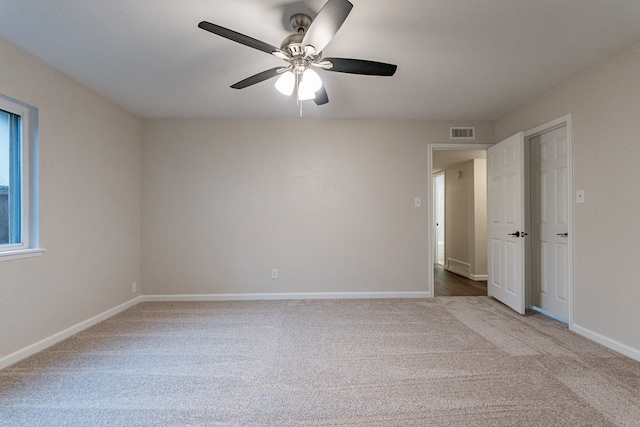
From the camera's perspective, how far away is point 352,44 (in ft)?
7.28

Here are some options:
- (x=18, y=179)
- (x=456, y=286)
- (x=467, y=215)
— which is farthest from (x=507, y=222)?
(x=18, y=179)

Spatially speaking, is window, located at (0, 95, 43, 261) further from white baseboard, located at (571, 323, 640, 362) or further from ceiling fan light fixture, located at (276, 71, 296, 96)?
white baseboard, located at (571, 323, 640, 362)

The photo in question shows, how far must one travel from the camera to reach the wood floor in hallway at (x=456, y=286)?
423 centimetres

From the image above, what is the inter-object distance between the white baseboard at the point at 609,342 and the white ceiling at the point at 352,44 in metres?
2.31

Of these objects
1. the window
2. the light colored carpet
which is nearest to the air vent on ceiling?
the light colored carpet

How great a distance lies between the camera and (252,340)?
261cm

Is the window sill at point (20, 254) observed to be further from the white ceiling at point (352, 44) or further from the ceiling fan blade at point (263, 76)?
the ceiling fan blade at point (263, 76)

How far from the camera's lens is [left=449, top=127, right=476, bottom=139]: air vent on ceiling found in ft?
13.0

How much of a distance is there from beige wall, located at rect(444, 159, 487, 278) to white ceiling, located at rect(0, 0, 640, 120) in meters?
2.22


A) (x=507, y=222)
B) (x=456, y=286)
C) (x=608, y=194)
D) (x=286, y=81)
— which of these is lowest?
(x=456, y=286)

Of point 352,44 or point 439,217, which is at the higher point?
point 352,44

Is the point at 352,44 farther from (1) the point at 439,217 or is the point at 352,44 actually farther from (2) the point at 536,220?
(1) the point at 439,217

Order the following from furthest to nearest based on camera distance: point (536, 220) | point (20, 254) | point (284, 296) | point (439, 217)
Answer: point (439, 217)
point (284, 296)
point (536, 220)
point (20, 254)

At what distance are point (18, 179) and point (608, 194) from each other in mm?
4827
